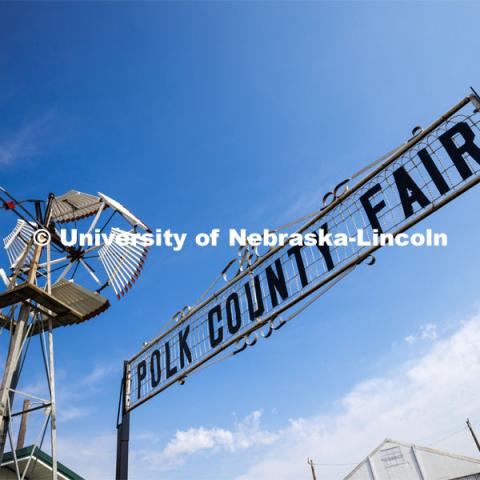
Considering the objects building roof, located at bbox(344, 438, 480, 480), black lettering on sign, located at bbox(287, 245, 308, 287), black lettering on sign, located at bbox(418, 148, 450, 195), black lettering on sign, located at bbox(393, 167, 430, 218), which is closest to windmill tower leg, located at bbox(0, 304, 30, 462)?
black lettering on sign, located at bbox(287, 245, 308, 287)

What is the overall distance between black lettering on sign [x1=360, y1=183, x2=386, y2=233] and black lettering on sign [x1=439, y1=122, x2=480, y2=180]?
2.79 ft

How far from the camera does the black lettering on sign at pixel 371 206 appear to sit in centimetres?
460

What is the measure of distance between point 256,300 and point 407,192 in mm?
2544

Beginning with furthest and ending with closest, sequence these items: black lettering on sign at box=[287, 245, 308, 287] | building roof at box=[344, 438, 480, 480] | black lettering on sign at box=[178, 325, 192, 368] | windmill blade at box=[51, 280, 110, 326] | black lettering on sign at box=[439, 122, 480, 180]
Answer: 1. building roof at box=[344, 438, 480, 480]
2. windmill blade at box=[51, 280, 110, 326]
3. black lettering on sign at box=[178, 325, 192, 368]
4. black lettering on sign at box=[287, 245, 308, 287]
5. black lettering on sign at box=[439, 122, 480, 180]

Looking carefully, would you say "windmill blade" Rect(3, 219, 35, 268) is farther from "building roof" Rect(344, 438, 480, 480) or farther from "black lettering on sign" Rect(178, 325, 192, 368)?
"building roof" Rect(344, 438, 480, 480)

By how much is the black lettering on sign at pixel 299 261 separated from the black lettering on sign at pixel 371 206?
1.07 meters

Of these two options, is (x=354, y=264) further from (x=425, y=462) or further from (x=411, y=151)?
(x=425, y=462)

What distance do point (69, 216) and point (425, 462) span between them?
26741 mm

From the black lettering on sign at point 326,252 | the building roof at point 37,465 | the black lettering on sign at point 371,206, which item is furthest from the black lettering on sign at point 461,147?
the building roof at point 37,465

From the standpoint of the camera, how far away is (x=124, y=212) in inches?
380

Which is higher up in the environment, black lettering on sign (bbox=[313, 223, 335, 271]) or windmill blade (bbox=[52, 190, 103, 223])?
windmill blade (bbox=[52, 190, 103, 223])

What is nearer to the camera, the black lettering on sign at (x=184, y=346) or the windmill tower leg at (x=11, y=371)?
the black lettering on sign at (x=184, y=346)

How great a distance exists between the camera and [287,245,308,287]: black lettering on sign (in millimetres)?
5159

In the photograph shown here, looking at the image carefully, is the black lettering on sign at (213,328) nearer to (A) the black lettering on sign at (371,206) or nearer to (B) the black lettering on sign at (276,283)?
(B) the black lettering on sign at (276,283)
